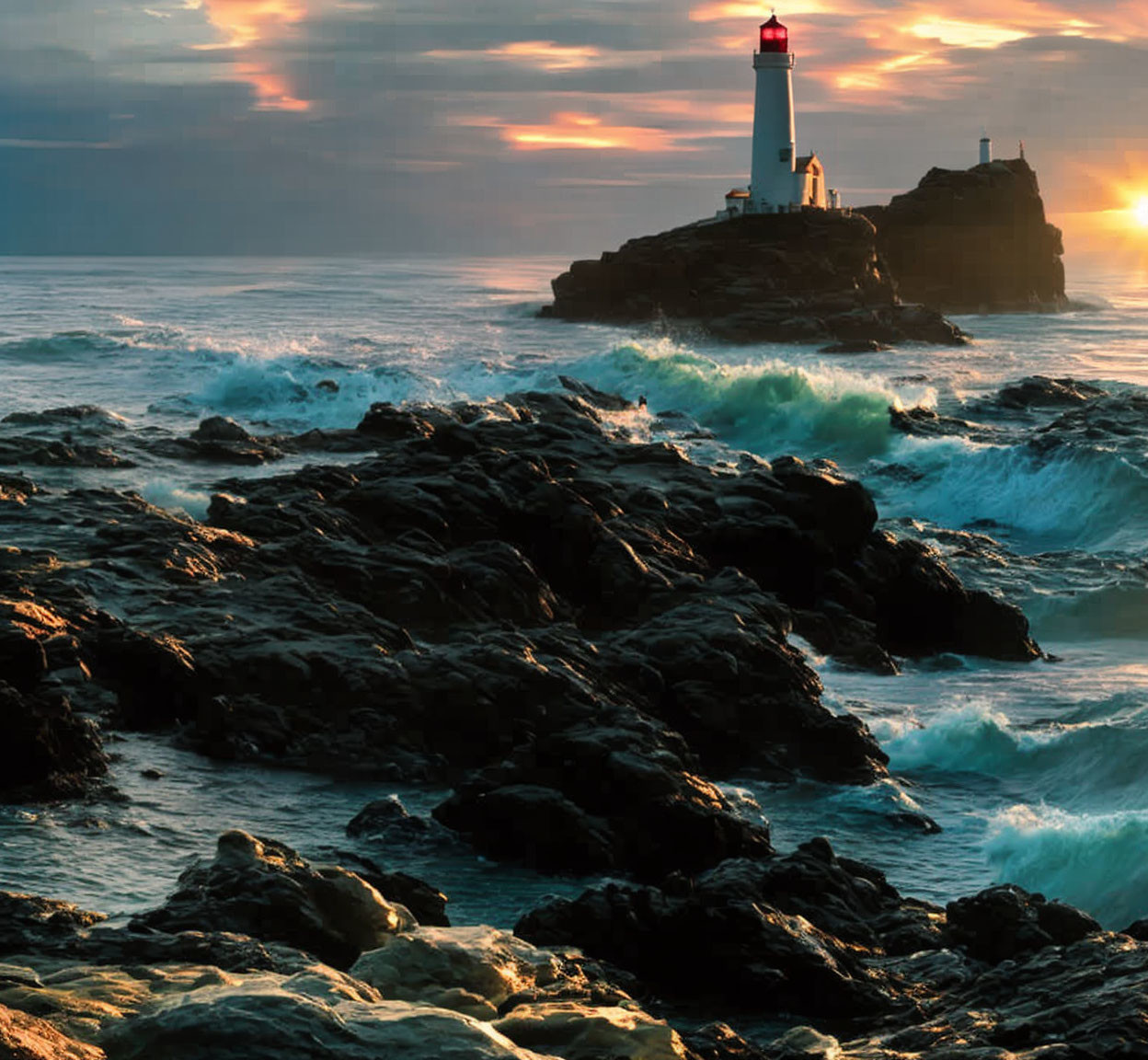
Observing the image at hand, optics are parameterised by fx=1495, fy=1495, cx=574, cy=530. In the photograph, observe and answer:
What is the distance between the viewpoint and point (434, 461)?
2120cm

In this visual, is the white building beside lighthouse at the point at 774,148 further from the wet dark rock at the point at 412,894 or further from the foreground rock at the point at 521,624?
the wet dark rock at the point at 412,894

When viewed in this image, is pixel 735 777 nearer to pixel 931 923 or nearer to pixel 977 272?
pixel 931 923

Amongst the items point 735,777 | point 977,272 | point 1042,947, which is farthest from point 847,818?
point 977,272

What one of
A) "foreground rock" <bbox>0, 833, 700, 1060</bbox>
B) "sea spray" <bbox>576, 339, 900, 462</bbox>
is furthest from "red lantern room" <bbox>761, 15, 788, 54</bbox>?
"foreground rock" <bbox>0, 833, 700, 1060</bbox>

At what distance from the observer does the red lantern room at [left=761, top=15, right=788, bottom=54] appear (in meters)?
77.7

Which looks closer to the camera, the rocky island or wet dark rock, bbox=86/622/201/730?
wet dark rock, bbox=86/622/201/730

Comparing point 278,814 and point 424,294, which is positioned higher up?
point 424,294

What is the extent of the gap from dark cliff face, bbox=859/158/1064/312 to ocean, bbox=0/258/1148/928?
17.9m

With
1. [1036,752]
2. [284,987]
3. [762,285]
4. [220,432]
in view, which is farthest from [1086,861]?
[762,285]

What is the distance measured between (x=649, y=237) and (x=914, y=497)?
170 ft

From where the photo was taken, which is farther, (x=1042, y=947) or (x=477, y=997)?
(x=1042, y=947)

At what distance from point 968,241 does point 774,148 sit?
28.3 m

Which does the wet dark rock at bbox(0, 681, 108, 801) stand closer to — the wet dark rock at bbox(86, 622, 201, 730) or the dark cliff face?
the wet dark rock at bbox(86, 622, 201, 730)

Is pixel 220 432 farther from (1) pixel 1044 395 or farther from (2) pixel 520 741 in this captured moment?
(1) pixel 1044 395
